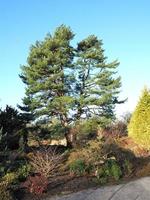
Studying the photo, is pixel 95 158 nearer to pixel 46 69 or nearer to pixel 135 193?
pixel 135 193

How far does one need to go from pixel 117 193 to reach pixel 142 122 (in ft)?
38.5

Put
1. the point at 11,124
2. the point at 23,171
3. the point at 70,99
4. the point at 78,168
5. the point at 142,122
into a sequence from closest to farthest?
1. the point at 23,171
2. the point at 78,168
3. the point at 11,124
4. the point at 142,122
5. the point at 70,99

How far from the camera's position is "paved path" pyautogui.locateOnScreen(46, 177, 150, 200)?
39.4ft

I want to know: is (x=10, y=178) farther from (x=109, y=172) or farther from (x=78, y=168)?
(x=109, y=172)

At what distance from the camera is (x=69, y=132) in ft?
102

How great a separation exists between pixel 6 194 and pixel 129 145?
1527cm

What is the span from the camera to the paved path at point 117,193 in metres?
12.0

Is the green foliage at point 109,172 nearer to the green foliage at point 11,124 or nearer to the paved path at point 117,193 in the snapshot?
the paved path at point 117,193

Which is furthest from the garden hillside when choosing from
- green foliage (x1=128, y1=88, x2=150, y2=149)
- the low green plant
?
the low green plant

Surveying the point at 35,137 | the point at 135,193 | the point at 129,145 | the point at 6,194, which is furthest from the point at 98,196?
the point at 35,137

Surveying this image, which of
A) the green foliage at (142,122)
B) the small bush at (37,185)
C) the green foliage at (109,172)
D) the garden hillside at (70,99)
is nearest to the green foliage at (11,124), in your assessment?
the garden hillside at (70,99)

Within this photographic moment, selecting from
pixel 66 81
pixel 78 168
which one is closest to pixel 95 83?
pixel 66 81

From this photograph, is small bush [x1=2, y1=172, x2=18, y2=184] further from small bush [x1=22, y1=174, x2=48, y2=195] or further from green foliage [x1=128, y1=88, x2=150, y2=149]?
green foliage [x1=128, y1=88, x2=150, y2=149]

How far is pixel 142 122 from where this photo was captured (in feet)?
78.0
